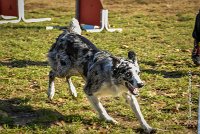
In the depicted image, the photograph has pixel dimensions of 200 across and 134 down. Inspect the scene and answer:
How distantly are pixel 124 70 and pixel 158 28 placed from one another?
9.67 m

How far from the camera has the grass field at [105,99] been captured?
590 cm

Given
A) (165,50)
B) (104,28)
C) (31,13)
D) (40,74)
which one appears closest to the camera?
(40,74)

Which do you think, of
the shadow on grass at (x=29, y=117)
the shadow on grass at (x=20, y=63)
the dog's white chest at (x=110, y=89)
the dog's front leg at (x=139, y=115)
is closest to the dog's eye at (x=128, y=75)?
the dog's white chest at (x=110, y=89)

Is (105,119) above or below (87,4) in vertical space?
below

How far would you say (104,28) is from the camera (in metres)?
13.9

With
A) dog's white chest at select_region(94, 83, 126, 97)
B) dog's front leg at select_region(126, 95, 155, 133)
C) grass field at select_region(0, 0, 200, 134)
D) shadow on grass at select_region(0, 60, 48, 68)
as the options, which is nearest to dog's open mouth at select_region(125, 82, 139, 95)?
dog's white chest at select_region(94, 83, 126, 97)

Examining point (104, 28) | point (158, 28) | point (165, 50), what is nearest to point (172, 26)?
point (158, 28)

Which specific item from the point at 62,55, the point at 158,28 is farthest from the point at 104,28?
the point at 62,55

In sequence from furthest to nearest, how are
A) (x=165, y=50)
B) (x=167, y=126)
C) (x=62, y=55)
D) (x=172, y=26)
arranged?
(x=172, y=26)
(x=165, y=50)
(x=62, y=55)
(x=167, y=126)

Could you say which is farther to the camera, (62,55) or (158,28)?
(158,28)

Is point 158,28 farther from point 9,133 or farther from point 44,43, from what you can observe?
point 9,133

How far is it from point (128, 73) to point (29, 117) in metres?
1.83

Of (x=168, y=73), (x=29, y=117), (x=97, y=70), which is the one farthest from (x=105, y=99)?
(x=168, y=73)

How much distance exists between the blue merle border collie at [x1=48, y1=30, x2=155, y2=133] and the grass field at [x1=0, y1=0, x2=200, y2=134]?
30 centimetres
